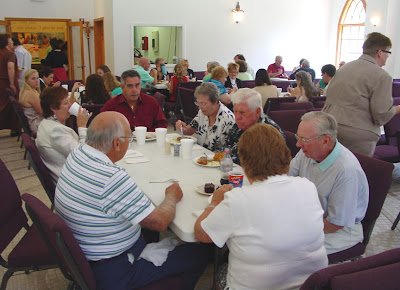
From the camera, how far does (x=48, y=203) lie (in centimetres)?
367

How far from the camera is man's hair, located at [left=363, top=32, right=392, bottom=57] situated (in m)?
2.89

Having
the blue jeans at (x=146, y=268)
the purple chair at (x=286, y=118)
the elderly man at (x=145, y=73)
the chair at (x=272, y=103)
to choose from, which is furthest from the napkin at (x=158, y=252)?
the elderly man at (x=145, y=73)

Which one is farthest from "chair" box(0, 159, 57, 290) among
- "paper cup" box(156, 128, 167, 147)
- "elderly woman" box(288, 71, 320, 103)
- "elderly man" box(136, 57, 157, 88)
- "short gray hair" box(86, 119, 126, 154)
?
"elderly man" box(136, 57, 157, 88)

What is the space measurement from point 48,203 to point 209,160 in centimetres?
195

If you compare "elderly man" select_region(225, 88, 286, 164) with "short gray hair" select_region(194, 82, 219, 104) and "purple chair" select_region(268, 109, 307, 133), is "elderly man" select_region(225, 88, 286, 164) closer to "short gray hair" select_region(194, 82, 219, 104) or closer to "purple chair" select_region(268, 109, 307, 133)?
"short gray hair" select_region(194, 82, 219, 104)

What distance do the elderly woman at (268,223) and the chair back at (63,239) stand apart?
1.59ft

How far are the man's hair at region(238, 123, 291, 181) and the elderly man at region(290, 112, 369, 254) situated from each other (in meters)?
0.49

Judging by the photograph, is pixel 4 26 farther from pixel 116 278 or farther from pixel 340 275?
pixel 340 275

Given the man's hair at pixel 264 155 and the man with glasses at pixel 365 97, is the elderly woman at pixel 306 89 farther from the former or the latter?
the man's hair at pixel 264 155

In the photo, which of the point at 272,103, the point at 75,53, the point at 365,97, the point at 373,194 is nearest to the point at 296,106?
the point at 272,103

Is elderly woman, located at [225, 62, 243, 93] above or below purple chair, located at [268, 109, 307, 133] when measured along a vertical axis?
above

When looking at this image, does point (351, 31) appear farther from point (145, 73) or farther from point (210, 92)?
point (210, 92)

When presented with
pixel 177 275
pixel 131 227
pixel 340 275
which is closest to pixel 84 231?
pixel 131 227

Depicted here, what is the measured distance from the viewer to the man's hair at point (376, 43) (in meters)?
2.89
